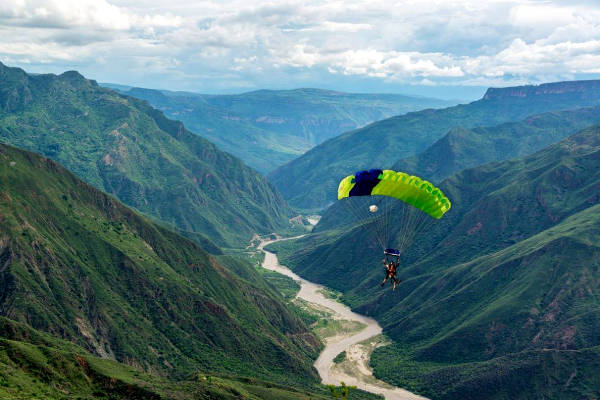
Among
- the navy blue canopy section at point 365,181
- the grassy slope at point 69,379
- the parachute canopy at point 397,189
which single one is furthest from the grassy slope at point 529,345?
the navy blue canopy section at point 365,181

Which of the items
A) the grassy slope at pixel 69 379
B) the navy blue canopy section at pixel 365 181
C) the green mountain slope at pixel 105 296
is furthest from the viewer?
the green mountain slope at pixel 105 296

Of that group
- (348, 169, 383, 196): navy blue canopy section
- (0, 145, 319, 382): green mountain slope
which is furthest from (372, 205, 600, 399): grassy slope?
(348, 169, 383, 196): navy blue canopy section

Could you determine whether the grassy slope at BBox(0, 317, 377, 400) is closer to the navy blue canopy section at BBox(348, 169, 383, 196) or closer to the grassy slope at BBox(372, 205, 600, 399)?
the navy blue canopy section at BBox(348, 169, 383, 196)

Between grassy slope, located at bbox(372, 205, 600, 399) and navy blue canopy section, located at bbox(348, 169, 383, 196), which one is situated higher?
navy blue canopy section, located at bbox(348, 169, 383, 196)

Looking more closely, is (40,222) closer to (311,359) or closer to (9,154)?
(9,154)

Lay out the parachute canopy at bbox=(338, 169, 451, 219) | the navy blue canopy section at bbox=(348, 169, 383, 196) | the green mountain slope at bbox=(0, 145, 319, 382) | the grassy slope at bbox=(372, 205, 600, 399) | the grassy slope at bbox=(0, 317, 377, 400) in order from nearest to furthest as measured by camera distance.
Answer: the parachute canopy at bbox=(338, 169, 451, 219) < the navy blue canopy section at bbox=(348, 169, 383, 196) < the grassy slope at bbox=(0, 317, 377, 400) < the green mountain slope at bbox=(0, 145, 319, 382) < the grassy slope at bbox=(372, 205, 600, 399)

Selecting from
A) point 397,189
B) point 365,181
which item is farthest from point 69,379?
point 397,189

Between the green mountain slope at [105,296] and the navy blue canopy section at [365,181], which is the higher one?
the navy blue canopy section at [365,181]

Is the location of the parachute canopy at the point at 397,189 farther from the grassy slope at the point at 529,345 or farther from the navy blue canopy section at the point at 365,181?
the grassy slope at the point at 529,345

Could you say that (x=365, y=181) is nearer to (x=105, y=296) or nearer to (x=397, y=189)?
(x=397, y=189)
